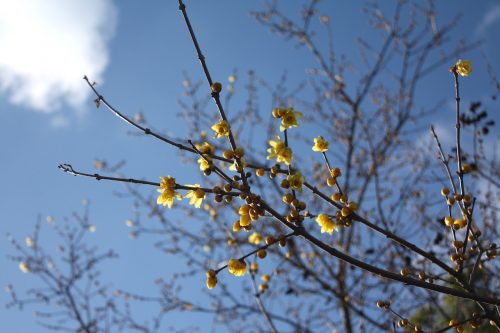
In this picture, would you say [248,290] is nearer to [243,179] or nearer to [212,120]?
[212,120]

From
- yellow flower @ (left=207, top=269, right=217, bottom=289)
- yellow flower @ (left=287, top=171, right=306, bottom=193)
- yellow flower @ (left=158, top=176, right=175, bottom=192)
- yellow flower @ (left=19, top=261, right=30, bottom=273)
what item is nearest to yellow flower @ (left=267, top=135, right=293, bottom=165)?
yellow flower @ (left=287, top=171, right=306, bottom=193)

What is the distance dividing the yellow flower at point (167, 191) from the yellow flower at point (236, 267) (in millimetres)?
444

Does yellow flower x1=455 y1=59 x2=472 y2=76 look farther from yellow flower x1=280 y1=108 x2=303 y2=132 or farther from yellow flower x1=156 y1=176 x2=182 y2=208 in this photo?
yellow flower x1=156 y1=176 x2=182 y2=208

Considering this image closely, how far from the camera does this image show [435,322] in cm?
729

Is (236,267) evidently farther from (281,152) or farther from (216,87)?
(216,87)

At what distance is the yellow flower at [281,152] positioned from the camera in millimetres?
2072

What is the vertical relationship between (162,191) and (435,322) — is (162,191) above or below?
below

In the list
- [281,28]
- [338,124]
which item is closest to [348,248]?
[338,124]

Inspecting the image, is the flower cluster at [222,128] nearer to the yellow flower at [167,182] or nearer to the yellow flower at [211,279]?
the yellow flower at [167,182]

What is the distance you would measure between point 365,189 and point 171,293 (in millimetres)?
3903

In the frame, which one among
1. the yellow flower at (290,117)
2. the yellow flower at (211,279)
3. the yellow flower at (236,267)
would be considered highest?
the yellow flower at (290,117)

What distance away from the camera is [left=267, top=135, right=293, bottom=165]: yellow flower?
207 cm

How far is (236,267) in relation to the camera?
2.09m

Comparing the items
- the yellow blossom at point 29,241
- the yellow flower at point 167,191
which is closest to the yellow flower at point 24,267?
the yellow blossom at point 29,241
